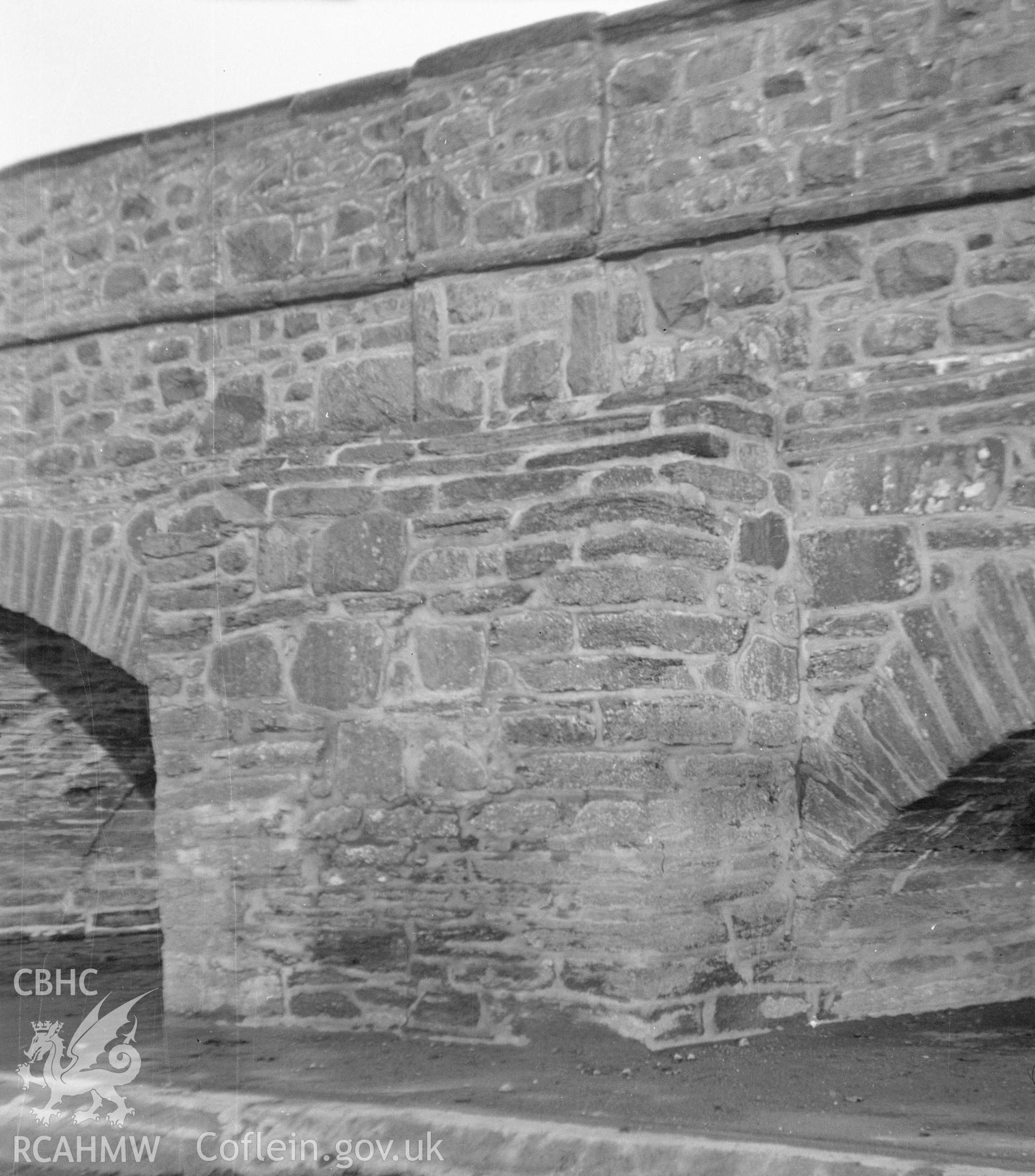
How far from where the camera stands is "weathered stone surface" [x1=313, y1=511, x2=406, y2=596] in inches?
180

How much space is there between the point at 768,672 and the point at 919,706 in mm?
469

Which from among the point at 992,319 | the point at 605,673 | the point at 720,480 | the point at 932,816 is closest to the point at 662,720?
the point at 605,673

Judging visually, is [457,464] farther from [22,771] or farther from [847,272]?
[22,771]

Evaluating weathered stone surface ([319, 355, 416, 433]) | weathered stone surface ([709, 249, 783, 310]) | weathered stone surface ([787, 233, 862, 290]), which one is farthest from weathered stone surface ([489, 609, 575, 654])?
weathered stone surface ([787, 233, 862, 290])

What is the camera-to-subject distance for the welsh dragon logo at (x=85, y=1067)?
149 inches

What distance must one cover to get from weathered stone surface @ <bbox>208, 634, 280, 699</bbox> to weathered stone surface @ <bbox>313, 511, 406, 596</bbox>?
0.30 metres

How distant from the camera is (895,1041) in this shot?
14.1ft

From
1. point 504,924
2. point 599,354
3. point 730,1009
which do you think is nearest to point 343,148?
point 599,354

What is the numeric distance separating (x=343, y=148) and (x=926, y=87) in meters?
2.21

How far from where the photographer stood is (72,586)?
19.4 ft

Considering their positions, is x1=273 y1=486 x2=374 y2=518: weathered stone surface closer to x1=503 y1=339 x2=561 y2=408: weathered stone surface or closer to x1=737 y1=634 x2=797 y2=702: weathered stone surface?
x1=503 y1=339 x2=561 y2=408: weathered stone surface

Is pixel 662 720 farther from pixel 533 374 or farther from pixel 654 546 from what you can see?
pixel 533 374

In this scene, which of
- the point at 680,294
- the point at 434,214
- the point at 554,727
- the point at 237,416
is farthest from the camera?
the point at 237,416

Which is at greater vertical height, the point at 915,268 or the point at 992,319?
the point at 915,268
